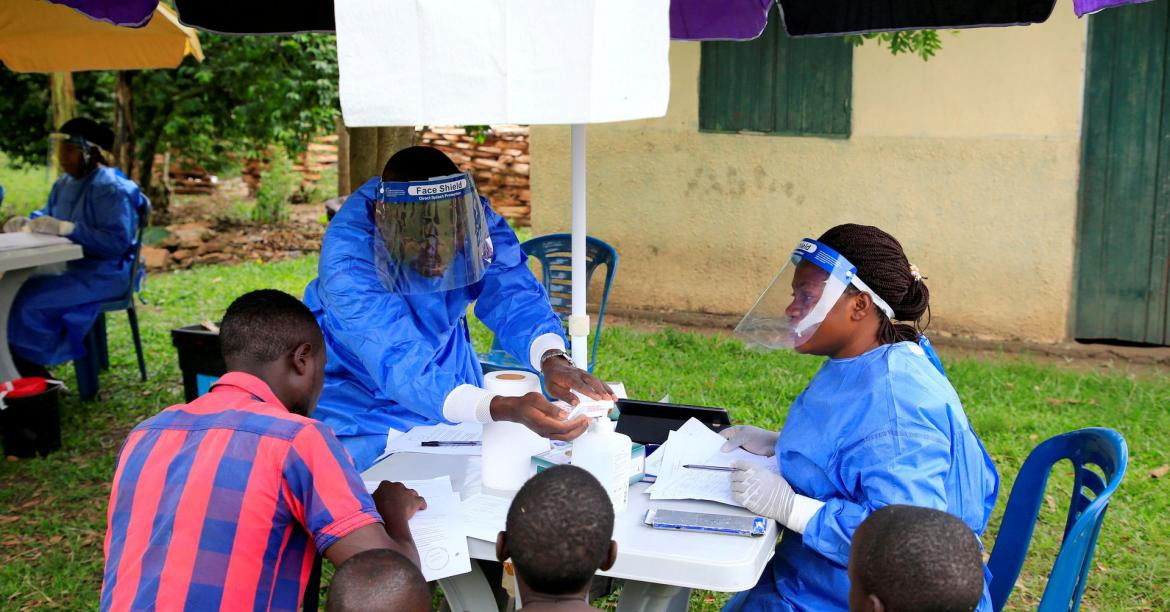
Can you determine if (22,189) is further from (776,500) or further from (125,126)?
(776,500)

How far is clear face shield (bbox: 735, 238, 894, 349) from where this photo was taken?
2533mm

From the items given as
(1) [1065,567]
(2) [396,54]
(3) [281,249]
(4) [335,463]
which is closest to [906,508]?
(1) [1065,567]

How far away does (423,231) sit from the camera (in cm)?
312

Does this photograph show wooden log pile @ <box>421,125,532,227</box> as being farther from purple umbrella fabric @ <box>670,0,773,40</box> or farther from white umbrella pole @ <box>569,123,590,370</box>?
white umbrella pole @ <box>569,123,590,370</box>

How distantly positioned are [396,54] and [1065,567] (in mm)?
1748

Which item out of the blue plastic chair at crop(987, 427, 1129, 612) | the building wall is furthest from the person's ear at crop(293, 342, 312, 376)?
the building wall

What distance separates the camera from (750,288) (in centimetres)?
771

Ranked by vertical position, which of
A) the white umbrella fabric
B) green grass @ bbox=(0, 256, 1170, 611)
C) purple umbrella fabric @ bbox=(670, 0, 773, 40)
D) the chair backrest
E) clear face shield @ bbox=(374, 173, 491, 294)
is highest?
purple umbrella fabric @ bbox=(670, 0, 773, 40)

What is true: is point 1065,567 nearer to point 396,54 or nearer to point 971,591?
point 971,591

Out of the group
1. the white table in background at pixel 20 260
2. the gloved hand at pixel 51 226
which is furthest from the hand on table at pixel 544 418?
the gloved hand at pixel 51 226

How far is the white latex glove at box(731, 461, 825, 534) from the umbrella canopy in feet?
18.4

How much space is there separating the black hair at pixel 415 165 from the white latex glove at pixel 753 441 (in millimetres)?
1147

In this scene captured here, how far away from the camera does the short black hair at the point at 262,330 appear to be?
2.20m

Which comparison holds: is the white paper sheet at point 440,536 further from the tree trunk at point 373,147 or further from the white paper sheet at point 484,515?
the tree trunk at point 373,147
